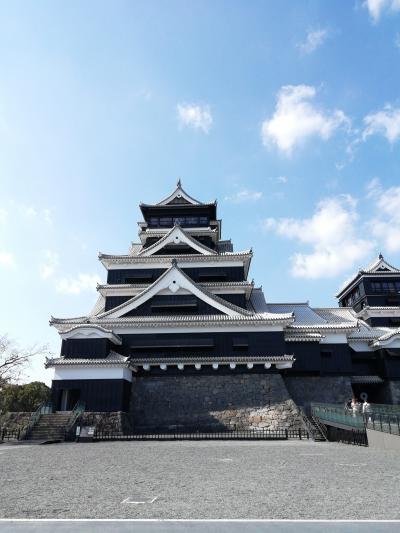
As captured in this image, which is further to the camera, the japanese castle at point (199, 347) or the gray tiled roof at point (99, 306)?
the gray tiled roof at point (99, 306)

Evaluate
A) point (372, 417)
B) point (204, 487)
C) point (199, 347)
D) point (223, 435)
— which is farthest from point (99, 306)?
point (204, 487)

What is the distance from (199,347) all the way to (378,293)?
20.2m

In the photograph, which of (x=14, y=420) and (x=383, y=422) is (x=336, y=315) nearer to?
(x=383, y=422)

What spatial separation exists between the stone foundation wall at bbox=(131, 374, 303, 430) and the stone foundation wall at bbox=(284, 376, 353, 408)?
102 inches

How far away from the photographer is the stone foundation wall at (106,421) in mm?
20078

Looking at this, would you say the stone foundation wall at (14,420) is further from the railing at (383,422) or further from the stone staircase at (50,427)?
the railing at (383,422)

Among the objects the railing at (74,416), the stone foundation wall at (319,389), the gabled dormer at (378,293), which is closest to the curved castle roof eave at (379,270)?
the gabled dormer at (378,293)

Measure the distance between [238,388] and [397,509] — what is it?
1764 centimetres

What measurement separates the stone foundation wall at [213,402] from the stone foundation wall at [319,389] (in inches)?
102

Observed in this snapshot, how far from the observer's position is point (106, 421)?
20328 mm

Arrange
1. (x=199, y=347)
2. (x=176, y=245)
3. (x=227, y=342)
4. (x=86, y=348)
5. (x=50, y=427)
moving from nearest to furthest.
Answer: (x=50, y=427)
(x=86, y=348)
(x=199, y=347)
(x=227, y=342)
(x=176, y=245)

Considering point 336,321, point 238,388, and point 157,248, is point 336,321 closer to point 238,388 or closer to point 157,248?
point 238,388

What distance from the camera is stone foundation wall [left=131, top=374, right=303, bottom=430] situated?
68.9 ft

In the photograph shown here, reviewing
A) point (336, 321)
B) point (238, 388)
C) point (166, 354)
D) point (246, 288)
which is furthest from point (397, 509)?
point (336, 321)
